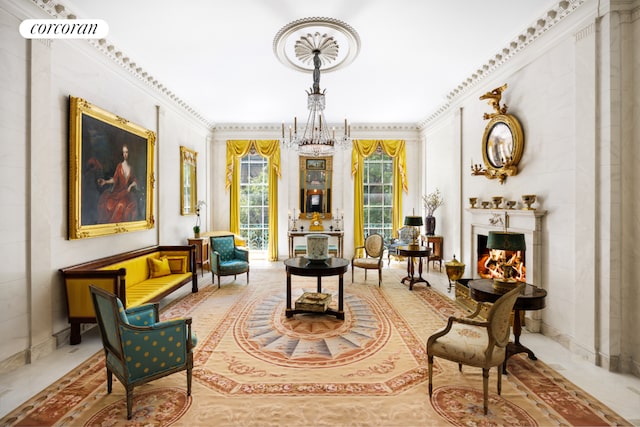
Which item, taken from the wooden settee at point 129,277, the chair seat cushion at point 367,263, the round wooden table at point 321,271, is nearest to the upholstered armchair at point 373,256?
the chair seat cushion at point 367,263

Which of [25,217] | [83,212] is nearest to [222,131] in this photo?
[83,212]

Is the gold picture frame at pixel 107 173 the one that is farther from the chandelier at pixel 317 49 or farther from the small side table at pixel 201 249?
the chandelier at pixel 317 49

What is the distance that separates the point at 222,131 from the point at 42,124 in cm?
603

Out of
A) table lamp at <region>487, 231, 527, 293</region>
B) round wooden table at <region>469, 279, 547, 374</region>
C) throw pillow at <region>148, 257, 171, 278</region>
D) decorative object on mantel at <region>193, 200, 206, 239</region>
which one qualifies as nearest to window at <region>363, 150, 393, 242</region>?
decorative object on mantel at <region>193, 200, 206, 239</region>

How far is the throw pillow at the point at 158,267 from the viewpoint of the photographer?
5469mm

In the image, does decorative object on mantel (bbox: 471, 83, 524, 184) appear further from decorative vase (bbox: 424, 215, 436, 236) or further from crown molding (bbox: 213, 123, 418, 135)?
crown molding (bbox: 213, 123, 418, 135)

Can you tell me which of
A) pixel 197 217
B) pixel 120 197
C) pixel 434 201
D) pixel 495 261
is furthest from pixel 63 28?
pixel 434 201

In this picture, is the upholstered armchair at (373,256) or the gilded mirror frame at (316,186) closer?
the upholstered armchair at (373,256)

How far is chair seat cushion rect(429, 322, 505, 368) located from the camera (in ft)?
8.64

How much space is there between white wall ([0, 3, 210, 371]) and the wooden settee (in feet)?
0.60

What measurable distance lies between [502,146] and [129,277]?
6.23 metres

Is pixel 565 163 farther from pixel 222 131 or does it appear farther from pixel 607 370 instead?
pixel 222 131

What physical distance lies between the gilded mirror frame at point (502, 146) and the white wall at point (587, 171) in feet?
0.37

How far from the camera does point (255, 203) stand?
964 centimetres
